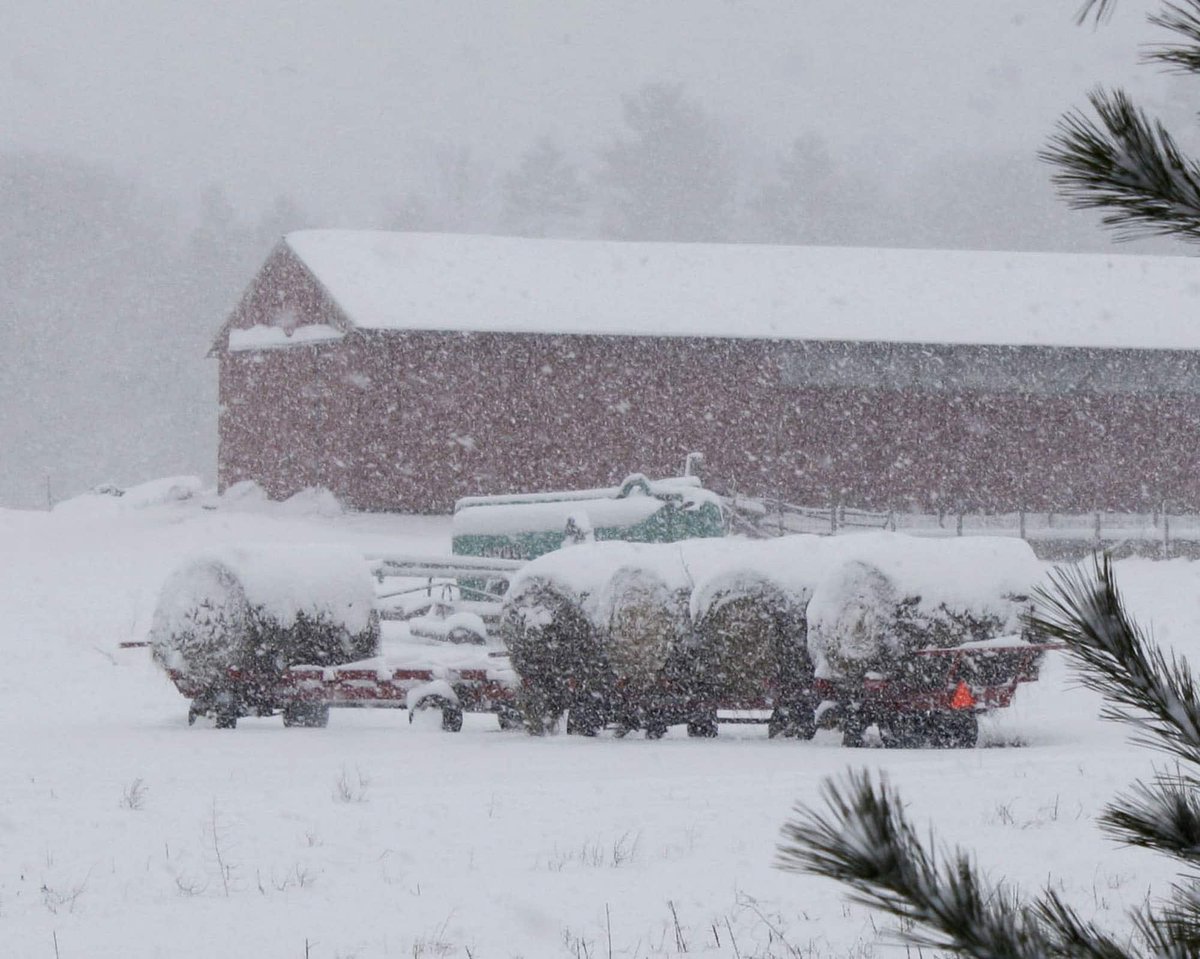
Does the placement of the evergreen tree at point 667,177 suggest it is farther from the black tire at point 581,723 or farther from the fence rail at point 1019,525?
the black tire at point 581,723

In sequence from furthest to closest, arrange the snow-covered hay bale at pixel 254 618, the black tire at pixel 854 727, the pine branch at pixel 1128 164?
the snow-covered hay bale at pixel 254 618 → the black tire at pixel 854 727 → the pine branch at pixel 1128 164

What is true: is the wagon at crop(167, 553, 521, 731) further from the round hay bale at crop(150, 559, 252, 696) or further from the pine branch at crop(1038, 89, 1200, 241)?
the pine branch at crop(1038, 89, 1200, 241)

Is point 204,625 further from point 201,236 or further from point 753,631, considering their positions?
point 201,236

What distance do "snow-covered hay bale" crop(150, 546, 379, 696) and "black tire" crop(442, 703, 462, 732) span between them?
1121mm

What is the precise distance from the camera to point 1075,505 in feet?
116

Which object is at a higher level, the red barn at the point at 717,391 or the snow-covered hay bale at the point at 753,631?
the red barn at the point at 717,391

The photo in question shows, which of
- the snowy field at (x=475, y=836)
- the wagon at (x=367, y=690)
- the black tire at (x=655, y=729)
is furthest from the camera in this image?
the wagon at (x=367, y=690)

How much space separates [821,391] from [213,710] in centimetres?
2316

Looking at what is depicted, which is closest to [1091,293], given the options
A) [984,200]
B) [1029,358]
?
[1029,358]

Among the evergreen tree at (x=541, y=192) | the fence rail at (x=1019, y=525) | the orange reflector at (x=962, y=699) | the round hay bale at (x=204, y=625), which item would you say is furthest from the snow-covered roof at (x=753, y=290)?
the evergreen tree at (x=541, y=192)

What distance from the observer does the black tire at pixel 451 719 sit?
41.8 ft

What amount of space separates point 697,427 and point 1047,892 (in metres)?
31.9

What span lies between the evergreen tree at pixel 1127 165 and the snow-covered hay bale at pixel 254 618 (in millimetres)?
10967

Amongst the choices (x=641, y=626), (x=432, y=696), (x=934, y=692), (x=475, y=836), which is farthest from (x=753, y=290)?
(x=475, y=836)
